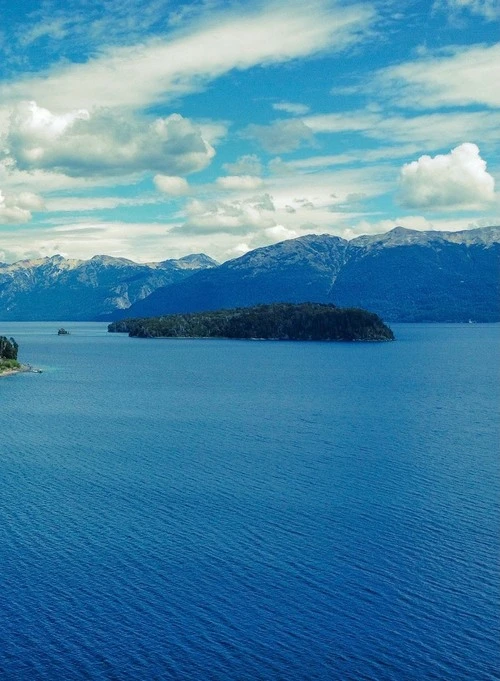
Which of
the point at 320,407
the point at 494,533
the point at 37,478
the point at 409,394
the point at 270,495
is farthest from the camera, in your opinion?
the point at 409,394

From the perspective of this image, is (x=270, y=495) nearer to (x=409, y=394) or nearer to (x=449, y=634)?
(x=449, y=634)

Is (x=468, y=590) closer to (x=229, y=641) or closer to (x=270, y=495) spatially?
(x=229, y=641)

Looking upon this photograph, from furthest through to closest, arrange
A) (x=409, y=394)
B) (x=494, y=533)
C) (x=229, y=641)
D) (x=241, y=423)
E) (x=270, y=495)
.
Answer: (x=409, y=394)
(x=241, y=423)
(x=270, y=495)
(x=494, y=533)
(x=229, y=641)

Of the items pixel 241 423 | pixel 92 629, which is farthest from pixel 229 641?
pixel 241 423

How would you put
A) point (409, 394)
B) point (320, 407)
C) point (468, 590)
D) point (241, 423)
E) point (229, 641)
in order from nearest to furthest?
1. point (229, 641)
2. point (468, 590)
3. point (241, 423)
4. point (320, 407)
5. point (409, 394)

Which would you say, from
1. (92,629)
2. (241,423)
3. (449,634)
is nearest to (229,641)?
(92,629)

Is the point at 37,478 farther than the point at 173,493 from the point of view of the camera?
Yes
